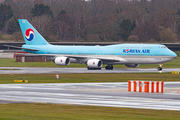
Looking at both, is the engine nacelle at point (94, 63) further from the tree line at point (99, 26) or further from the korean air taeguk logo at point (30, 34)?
the tree line at point (99, 26)

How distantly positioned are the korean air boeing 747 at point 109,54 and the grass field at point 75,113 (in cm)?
4151

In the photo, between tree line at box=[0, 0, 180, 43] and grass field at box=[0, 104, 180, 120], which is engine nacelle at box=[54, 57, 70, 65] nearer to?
grass field at box=[0, 104, 180, 120]

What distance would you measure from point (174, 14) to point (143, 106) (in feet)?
532

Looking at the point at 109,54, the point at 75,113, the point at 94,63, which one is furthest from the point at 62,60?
the point at 75,113

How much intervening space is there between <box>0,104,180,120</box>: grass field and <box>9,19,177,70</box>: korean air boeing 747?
41514mm

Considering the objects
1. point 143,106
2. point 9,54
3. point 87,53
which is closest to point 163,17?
point 9,54

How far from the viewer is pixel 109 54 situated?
220 feet

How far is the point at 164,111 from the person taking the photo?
21.7 metres

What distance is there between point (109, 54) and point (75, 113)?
152 feet

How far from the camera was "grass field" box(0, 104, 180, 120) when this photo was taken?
1931 centimetres

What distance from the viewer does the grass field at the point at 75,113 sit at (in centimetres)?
1931

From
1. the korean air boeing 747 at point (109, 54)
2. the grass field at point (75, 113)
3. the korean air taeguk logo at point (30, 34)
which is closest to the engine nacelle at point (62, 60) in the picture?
the korean air boeing 747 at point (109, 54)

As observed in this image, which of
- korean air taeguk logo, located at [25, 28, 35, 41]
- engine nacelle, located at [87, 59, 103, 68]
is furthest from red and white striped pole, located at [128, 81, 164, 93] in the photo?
korean air taeguk logo, located at [25, 28, 35, 41]

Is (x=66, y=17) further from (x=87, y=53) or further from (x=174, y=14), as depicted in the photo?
(x=87, y=53)
